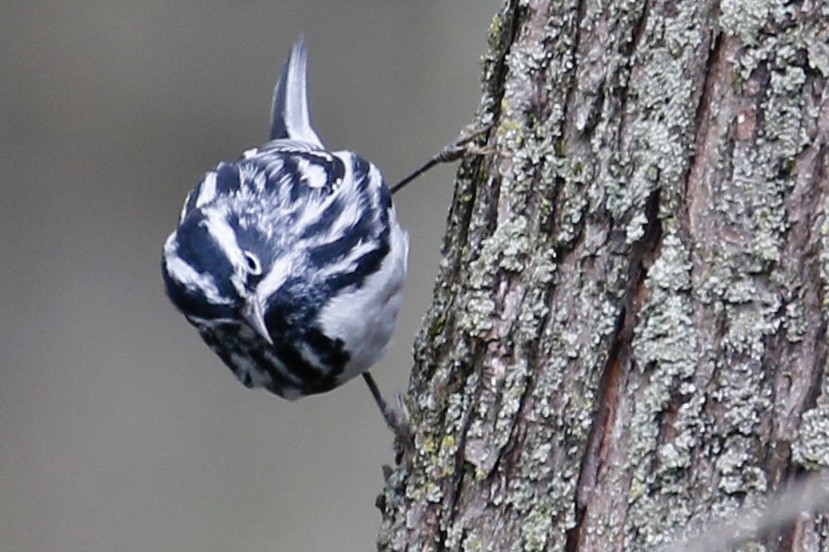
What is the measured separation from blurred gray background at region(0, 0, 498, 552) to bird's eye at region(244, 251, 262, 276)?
7.24ft

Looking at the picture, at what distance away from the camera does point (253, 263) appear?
120 inches

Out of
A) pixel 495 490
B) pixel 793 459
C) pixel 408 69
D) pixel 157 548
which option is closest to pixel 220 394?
pixel 157 548

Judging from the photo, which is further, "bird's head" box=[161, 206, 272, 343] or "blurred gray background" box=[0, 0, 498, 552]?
"blurred gray background" box=[0, 0, 498, 552]

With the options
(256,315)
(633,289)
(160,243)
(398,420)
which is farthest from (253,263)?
(160,243)

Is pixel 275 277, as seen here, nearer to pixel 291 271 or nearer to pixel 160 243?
pixel 291 271

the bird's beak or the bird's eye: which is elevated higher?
the bird's eye

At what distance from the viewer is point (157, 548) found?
5.41 m

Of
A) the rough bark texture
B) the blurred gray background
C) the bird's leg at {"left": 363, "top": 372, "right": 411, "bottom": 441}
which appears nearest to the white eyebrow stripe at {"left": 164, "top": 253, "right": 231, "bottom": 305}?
the bird's leg at {"left": 363, "top": 372, "right": 411, "bottom": 441}

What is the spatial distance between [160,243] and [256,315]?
261cm

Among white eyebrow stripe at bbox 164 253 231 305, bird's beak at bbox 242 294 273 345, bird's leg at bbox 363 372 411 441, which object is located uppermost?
white eyebrow stripe at bbox 164 253 231 305

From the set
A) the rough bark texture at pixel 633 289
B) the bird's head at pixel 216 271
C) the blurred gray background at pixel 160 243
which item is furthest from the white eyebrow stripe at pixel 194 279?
the blurred gray background at pixel 160 243

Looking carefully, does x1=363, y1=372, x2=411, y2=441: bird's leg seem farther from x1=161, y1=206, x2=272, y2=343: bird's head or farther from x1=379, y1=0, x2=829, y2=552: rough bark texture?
x1=161, y1=206, x2=272, y2=343: bird's head

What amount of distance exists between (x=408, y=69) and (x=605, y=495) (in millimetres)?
3433

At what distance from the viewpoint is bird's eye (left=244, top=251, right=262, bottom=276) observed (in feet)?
9.94
